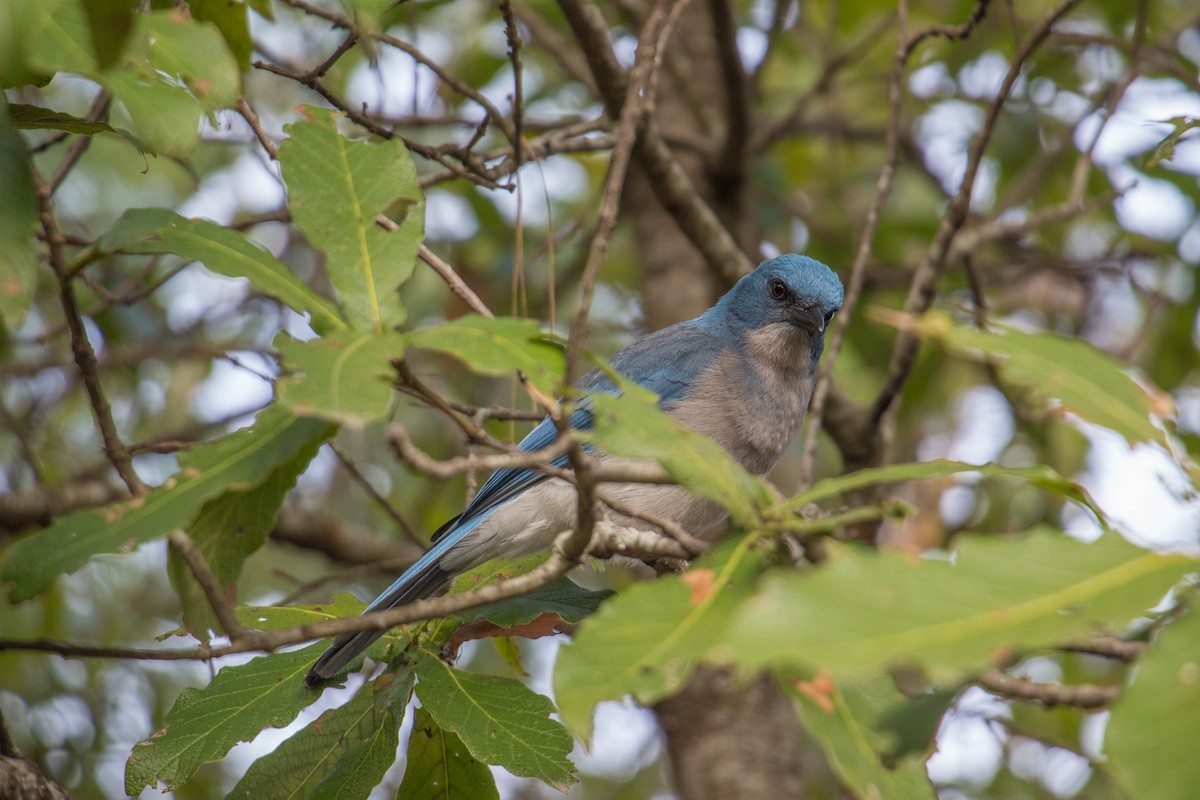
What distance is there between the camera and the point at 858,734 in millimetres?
2045

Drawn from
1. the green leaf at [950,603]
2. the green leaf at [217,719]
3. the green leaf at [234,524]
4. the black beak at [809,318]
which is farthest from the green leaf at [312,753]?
the black beak at [809,318]

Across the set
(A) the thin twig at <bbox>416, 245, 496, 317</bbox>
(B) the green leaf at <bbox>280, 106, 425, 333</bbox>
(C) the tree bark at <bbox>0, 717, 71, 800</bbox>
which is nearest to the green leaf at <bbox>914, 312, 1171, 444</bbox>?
(B) the green leaf at <bbox>280, 106, 425, 333</bbox>

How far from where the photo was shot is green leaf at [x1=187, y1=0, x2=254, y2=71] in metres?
2.98

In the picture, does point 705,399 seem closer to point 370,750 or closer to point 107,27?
point 370,750

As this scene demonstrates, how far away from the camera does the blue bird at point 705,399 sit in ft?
Result: 13.7

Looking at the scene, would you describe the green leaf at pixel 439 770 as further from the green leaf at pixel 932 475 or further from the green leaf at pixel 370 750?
the green leaf at pixel 932 475

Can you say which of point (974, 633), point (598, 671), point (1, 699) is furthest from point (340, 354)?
point (1, 699)

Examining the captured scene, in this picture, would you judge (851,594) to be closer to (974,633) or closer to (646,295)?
(974,633)

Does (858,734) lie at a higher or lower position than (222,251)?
lower

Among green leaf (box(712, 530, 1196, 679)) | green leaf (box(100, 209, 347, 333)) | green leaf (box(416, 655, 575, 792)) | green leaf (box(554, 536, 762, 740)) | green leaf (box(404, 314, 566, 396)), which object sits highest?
green leaf (box(100, 209, 347, 333))

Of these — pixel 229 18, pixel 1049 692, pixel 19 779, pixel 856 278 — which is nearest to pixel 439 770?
pixel 19 779

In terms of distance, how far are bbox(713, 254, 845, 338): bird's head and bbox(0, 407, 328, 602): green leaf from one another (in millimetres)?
2960

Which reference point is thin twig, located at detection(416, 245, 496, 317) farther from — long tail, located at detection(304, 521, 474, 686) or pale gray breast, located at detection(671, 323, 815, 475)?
pale gray breast, located at detection(671, 323, 815, 475)

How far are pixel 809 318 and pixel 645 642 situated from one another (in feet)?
10.3
